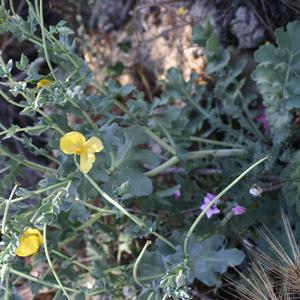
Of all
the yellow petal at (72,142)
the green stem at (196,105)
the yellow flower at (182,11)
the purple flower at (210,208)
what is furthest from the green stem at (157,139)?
the yellow flower at (182,11)

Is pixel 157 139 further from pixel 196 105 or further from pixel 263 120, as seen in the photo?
pixel 263 120

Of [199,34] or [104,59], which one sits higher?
[199,34]

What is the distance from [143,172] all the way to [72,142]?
46 centimetres

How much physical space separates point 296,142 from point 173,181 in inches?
20.2

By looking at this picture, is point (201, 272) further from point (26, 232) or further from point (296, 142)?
point (296, 142)

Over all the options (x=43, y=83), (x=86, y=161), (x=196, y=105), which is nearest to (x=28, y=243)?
(x=86, y=161)

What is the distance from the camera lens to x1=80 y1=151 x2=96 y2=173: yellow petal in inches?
56.8

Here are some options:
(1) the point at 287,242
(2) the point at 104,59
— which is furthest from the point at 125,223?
(2) the point at 104,59

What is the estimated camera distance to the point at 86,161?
1447mm

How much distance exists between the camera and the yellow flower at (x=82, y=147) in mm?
1430

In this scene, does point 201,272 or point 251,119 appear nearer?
point 201,272

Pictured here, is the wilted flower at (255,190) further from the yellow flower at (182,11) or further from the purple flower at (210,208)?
the yellow flower at (182,11)

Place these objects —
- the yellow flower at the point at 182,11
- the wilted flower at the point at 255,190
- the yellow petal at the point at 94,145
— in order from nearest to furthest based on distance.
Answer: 1. the yellow petal at the point at 94,145
2. the wilted flower at the point at 255,190
3. the yellow flower at the point at 182,11

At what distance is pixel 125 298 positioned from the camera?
6.19ft
